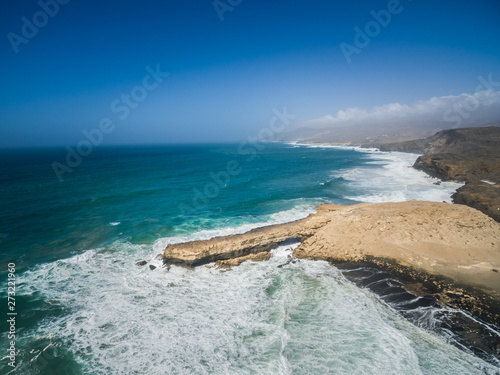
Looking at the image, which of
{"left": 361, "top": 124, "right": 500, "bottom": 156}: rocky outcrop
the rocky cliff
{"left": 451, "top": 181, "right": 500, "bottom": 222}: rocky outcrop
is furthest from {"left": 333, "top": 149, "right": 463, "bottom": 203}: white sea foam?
{"left": 361, "top": 124, "right": 500, "bottom": 156}: rocky outcrop

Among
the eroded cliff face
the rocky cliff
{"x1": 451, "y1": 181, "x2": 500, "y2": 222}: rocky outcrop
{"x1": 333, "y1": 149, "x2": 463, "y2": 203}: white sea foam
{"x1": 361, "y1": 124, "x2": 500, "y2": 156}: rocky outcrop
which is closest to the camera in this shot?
the eroded cliff face

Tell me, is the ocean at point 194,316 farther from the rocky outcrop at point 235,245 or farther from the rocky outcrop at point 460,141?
the rocky outcrop at point 460,141

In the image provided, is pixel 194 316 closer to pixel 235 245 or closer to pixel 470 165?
pixel 235 245

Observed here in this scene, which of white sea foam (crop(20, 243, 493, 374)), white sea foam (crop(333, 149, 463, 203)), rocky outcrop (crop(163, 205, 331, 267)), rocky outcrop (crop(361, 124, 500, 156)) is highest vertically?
rocky outcrop (crop(361, 124, 500, 156))

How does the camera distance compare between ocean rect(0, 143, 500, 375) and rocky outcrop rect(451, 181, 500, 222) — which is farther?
rocky outcrop rect(451, 181, 500, 222)

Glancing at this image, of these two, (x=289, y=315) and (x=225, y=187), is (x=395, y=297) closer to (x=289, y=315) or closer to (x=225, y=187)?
(x=289, y=315)

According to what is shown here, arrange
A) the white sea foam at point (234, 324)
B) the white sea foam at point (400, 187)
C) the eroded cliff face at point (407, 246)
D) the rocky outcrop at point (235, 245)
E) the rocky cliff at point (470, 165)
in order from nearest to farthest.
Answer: the white sea foam at point (234, 324)
the eroded cliff face at point (407, 246)
the rocky outcrop at point (235, 245)
the rocky cliff at point (470, 165)
the white sea foam at point (400, 187)

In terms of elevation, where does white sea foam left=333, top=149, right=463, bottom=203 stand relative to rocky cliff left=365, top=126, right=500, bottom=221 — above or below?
below

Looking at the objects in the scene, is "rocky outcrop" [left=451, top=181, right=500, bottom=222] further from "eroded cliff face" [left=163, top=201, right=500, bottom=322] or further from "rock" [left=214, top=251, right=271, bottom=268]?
"rock" [left=214, top=251, right=271, bottom=268]

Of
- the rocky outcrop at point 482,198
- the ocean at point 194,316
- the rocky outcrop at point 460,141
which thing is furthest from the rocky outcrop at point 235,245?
the rocky outcrop at point 460,141
